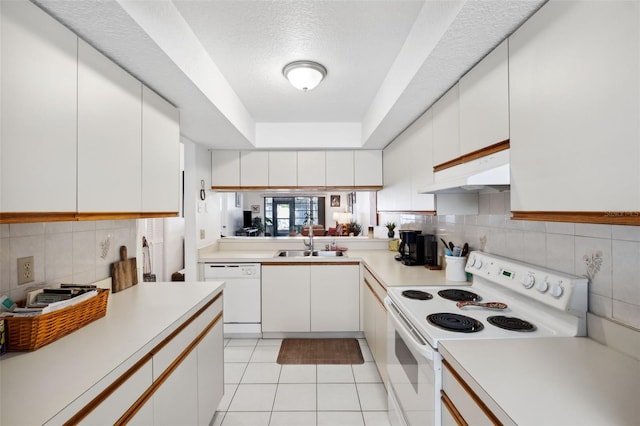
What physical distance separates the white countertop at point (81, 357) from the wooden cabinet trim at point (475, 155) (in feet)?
5.45

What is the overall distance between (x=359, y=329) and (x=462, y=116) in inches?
92.1

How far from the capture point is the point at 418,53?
1551 millimetres

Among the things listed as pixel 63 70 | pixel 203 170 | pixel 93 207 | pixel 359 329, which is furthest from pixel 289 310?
pixel 63 70

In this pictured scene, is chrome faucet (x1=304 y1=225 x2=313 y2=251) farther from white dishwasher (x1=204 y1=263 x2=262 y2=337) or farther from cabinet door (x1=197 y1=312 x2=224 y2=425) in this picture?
cabinet door (x1=197 y1=312 x2=224 y2=425)

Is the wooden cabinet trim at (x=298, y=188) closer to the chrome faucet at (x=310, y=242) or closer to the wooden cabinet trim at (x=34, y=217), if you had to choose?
the chrome faucet at (x=310, y=242)

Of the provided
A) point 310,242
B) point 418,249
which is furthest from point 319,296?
point 418,249

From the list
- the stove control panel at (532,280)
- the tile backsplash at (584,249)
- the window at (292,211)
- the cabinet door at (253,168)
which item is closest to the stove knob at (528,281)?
the stove control panel at (532,280)

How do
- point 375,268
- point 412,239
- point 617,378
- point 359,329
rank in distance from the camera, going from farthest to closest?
point 359,329 < point 412,239 < point 375,268 < point 617,378

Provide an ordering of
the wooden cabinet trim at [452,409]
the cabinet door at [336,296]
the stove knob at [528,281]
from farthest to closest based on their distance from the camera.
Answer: the cabinet door at [336,296]
the stove knob at [528,281]
the wooden cabinet trim at [452,409]

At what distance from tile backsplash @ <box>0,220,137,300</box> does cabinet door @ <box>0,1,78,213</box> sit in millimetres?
329

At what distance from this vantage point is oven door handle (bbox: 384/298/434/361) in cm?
117

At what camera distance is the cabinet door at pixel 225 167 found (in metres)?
3.46

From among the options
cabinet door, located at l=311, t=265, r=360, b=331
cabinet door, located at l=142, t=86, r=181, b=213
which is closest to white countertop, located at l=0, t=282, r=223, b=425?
cabinet door, located at l=142, t=86, r=181, b=213

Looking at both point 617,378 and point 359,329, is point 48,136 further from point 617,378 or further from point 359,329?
point 359,329
